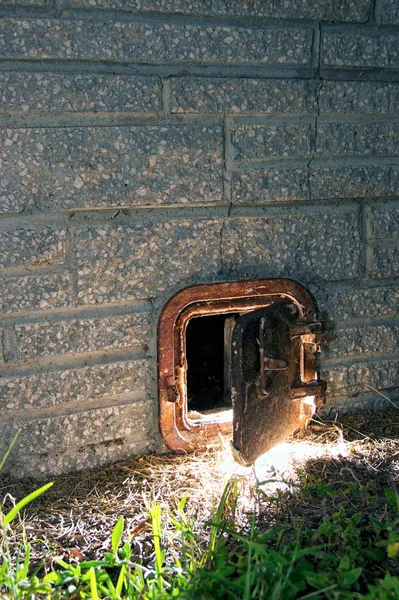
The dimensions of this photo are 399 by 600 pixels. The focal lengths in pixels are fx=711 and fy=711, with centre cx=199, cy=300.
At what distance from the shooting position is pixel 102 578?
2111mm

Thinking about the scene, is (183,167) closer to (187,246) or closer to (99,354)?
(187,246)

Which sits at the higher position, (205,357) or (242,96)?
(242,96)

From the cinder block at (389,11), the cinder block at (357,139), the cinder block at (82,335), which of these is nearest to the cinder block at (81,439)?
the cinder block at (82,335)

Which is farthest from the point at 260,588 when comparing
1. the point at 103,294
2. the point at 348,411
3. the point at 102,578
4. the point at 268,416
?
the point at 348,411

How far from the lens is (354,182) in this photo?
3135 millimetres

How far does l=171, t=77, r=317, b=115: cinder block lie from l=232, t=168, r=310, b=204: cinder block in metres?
0.25

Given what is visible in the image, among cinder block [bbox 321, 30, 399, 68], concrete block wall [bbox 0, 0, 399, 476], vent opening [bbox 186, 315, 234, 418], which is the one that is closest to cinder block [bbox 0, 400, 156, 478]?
concrete block wall [bbox 0, 0, 399, 476]

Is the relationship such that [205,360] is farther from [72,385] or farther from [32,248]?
[32,248]

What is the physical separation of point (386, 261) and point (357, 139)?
58cm

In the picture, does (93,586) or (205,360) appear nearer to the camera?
(93,586)

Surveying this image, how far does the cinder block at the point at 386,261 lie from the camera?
3.25 meters

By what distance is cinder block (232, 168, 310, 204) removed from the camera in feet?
9.66

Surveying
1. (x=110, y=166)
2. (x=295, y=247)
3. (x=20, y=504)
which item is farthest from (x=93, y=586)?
(x=295, y=247)

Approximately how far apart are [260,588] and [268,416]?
1046 millimetres
